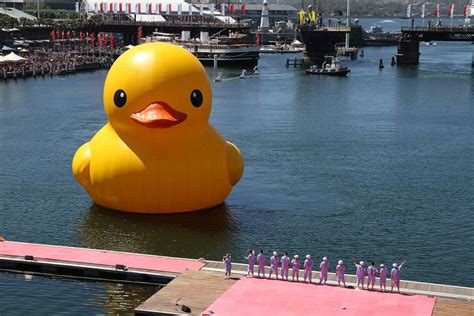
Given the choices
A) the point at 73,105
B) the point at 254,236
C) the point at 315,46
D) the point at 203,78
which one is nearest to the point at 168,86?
the point at 203,78

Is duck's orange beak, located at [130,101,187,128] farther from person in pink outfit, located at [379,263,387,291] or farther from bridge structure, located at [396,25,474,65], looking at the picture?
bridge structure, located at [396,25,474,65]

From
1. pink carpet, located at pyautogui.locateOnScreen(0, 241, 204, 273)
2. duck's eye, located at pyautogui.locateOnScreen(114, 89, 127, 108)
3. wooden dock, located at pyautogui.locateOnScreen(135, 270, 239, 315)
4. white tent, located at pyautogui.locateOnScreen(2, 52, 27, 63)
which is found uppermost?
duck's eye, located at pyautogui.locateOnScreen(114, 89, 127, 108)

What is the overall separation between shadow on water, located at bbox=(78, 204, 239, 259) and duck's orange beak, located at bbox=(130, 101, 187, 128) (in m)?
4.32

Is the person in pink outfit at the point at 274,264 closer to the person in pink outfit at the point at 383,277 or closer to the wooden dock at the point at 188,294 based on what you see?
the wooden dock at the point at 188,294

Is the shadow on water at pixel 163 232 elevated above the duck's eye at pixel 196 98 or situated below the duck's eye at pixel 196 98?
below

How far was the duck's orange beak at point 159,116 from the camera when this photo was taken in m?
37.4

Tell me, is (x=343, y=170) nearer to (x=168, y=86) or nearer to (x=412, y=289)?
(x=168, y=86)

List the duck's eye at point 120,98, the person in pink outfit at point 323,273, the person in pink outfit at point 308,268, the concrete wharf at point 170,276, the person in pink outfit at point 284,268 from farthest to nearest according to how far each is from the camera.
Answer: the duck's eye at point 120,98, the person in pink outfit at point 284,268, the person in pink outfit at point 308,268, the person in pink outfit at point 323,273, the concrete wharf at point 170,276

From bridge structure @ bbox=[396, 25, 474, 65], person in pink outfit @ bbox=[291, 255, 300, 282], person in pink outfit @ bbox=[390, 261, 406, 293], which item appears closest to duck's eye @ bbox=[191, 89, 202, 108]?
person in pink outfit @ bbox=[291, 255, 300, 282]

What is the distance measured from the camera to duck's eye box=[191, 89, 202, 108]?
126ft

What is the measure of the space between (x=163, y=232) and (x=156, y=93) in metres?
5.71

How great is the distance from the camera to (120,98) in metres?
38.3

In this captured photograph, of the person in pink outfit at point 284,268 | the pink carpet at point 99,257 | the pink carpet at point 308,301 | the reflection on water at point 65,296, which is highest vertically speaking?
the person in pink outfit at point 284,268

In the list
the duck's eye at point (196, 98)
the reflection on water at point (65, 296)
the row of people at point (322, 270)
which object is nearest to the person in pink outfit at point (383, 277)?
the row of people at point (322, 270)
